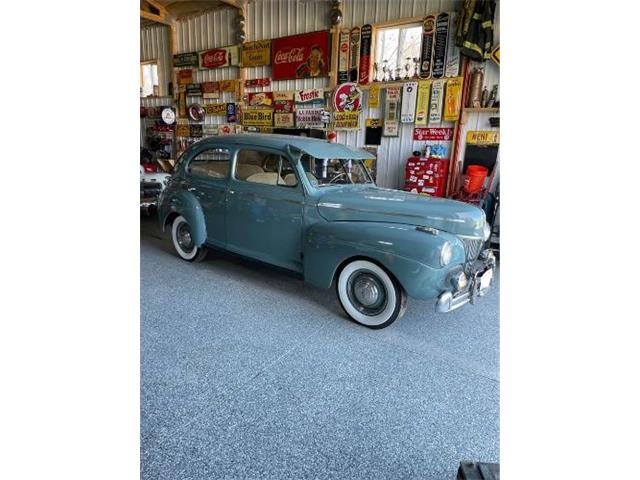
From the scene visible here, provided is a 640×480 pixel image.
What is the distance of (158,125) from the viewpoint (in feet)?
28.9

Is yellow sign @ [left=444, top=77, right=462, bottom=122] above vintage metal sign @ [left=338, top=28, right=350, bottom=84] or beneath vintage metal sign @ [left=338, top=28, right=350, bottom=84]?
beneath

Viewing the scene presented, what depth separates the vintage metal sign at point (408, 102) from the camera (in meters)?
5.60

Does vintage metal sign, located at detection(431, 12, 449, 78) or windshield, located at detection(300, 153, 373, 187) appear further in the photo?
vintage metal sign, located at detection(431, 12, 449, 78)

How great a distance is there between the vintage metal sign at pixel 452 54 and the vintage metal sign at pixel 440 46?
0.04 metres

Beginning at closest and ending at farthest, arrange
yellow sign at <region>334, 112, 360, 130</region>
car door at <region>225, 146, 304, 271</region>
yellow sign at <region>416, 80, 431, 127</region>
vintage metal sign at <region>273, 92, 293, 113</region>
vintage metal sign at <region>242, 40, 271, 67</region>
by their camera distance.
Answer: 1. car door at <region>225, 146, 304, 271</region>
2. yellow sign at <region>416, 80, 431, 127</region>
3. yellow sign at <region>334, 112, 360, 130</region>
4. vintage metal sign at <region>273, 92, 293, 113</region>
5. vintage metal sign at <region>242, 40, 271, 67</region>

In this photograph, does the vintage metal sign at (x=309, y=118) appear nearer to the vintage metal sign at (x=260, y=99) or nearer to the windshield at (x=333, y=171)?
the vintage metal sign at (x=260, y=99)

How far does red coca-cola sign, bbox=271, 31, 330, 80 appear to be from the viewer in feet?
20.7

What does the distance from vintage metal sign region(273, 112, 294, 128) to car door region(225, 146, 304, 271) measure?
3.48 meters

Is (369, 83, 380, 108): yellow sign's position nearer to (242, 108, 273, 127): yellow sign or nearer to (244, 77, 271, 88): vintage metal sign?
(242, 108, 273, 127): yellow sign

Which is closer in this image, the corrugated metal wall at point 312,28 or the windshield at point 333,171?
the windshield at point 333,171

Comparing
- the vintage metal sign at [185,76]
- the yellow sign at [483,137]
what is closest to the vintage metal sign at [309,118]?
the yellow sign at [483,137]

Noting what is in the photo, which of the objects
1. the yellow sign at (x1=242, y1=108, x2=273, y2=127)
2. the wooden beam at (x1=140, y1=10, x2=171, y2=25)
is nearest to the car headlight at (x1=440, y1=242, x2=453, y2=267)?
the yellow sign at (x1=242, y1=108, x2=273, y2=127)
